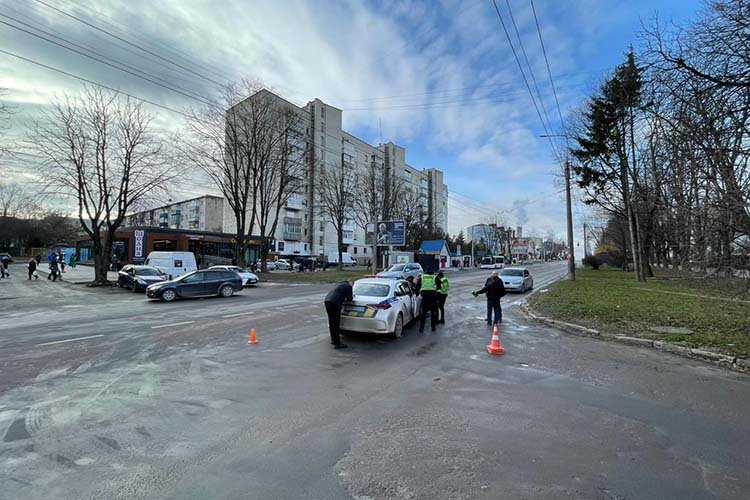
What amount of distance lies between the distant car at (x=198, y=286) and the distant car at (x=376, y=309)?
38.8 ft

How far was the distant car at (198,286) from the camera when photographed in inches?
688

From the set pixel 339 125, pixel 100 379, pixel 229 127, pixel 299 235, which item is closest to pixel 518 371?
pixel 100 379

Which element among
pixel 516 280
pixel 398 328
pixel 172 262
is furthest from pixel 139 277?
pixel 516 280

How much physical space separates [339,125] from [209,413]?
7899 centimetres

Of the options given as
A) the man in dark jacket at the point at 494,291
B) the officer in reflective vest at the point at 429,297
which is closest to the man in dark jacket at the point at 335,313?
the officer in reflective vest at the point at 429,297

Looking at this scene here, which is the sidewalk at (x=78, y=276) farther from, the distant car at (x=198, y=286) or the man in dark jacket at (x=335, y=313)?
the man in dark jacket at (x=335, y=313)

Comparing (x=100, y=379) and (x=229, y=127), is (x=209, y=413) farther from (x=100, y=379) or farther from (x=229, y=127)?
(x=229, y=127)

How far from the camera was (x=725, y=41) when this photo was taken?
6.64m

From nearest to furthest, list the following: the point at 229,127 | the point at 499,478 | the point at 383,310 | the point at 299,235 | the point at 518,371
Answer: the point at 499,478
the point at 518,371
the point at 383,310
the point at 229,127
the point at 299,235

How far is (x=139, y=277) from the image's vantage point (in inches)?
886

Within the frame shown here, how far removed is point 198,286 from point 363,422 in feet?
54.9

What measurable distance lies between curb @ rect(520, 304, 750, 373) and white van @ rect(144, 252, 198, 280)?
25.4m

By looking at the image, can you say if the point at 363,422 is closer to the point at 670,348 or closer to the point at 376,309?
the point at 376,309

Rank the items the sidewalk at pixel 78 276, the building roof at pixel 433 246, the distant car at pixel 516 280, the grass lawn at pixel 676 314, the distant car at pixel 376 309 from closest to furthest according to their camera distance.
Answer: the grass lawn at pixel 676 314, the distant car at pixel 376 309, the distant car at pixel 516 280, the sidewalk at pixel 78 276, the building roof at pixel 433 246
